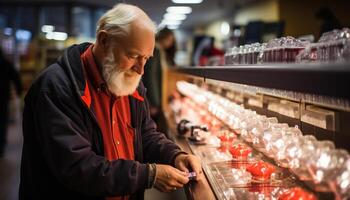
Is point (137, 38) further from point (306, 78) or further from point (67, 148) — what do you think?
point (306, 78)

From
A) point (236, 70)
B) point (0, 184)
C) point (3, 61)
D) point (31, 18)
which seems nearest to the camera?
point (236, 70)

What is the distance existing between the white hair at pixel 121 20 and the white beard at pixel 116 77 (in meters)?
0.11

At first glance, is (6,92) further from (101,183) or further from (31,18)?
(31,18)

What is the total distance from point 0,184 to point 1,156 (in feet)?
5.62

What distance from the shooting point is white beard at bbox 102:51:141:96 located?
174 centimetres

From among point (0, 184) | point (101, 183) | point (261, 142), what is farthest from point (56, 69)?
point (0, 184)

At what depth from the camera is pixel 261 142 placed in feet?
5.76

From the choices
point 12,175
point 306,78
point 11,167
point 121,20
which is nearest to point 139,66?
point 121,20

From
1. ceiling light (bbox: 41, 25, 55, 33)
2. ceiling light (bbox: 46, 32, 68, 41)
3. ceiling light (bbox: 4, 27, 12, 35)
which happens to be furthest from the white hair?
ceiling light (bbox: 41, 25, 55, 33)

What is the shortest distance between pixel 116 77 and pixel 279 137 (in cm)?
74

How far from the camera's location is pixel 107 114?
1.80 m

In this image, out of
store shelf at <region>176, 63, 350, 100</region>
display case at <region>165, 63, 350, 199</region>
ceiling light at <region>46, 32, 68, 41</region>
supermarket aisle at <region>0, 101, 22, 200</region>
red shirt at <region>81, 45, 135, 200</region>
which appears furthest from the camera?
ceiling light at <region>46, 32, 68, 41</region>

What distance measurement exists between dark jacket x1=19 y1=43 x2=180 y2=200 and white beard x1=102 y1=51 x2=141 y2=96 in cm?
11

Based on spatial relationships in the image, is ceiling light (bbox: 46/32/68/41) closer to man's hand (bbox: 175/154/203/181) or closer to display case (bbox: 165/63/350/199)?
display case (bbox: 165/63/350/199)
